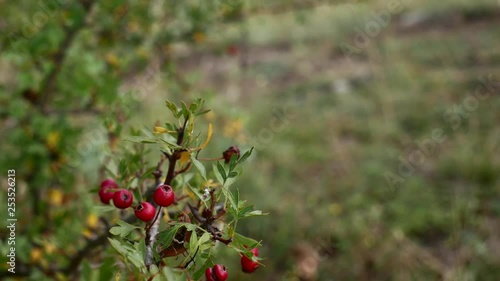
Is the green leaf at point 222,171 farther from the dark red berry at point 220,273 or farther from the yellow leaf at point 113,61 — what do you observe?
the yellow leaf at point 113,61

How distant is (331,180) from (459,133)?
1.55m

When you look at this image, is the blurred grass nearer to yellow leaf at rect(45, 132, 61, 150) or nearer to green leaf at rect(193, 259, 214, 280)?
yellow leaf at rect(45, 132, 61, 150)

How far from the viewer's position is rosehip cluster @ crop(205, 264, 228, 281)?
0.81 meters

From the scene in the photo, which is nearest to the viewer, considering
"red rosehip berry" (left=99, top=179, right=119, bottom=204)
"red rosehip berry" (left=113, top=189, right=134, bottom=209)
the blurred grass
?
"red rosehip berry" (left=113, top=189, right=134, bottom=209)

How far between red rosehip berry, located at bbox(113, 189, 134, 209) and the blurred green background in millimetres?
178

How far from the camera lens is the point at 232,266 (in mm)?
3340

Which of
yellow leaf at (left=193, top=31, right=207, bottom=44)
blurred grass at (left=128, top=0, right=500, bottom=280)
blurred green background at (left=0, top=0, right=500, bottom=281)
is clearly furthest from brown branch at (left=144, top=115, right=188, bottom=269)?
yellow leaf at (left=193, top=31, right=207, bottom=44)

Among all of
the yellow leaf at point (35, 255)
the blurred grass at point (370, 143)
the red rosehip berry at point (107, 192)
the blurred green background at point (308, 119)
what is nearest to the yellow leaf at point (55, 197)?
the blurred green background at point (308, 119)

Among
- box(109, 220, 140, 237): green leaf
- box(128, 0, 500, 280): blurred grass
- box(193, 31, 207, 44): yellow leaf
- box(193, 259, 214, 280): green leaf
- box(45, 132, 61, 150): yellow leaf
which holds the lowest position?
box(128, 0, 500, 280): blurred grass

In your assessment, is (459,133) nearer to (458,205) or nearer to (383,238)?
(458,205)

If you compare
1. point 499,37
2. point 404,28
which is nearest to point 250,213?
point 499,37

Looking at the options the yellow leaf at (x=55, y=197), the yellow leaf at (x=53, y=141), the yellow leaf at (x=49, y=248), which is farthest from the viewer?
the yellow leaf at (x=55, y=197)

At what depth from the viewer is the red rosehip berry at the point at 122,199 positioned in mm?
917

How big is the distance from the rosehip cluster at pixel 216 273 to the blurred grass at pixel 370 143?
5.00 ft
